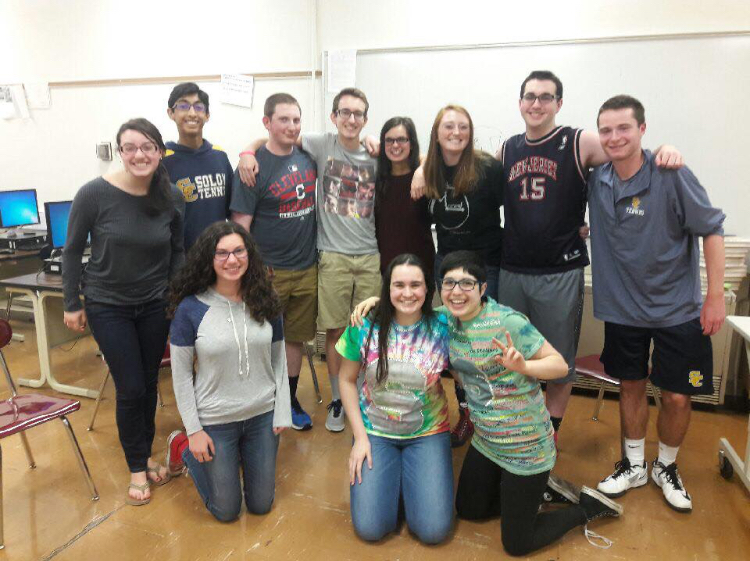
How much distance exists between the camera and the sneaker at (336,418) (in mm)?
2840

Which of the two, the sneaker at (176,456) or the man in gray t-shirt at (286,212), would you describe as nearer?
the sneaker at (176,456)

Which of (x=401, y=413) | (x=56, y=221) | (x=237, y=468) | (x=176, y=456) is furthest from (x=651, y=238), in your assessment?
(x=56, y=221)

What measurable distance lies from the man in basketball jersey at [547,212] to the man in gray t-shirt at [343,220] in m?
0.66

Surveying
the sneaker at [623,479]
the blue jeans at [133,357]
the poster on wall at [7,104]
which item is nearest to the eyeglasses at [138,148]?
the blue jeans at [133,357]

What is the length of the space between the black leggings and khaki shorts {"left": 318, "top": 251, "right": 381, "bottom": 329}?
97cm

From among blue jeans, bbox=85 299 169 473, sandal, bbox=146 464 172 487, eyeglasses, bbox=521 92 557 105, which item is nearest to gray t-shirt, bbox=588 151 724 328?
eyeglasses, bbox=521 92 557 105

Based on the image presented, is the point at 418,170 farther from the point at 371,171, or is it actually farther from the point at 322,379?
the point at 322,379

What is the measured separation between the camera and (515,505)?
6.15ft

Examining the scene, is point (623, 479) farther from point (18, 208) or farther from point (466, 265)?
point (18, 208)

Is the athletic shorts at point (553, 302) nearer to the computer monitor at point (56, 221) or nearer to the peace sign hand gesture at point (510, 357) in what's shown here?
the peace sign hand gesture at point (510, 357)

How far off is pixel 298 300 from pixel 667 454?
1.77 m

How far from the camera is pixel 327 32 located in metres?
3.79

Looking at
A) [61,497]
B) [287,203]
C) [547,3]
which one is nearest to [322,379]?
[287,203]

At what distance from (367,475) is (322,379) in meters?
1.61
